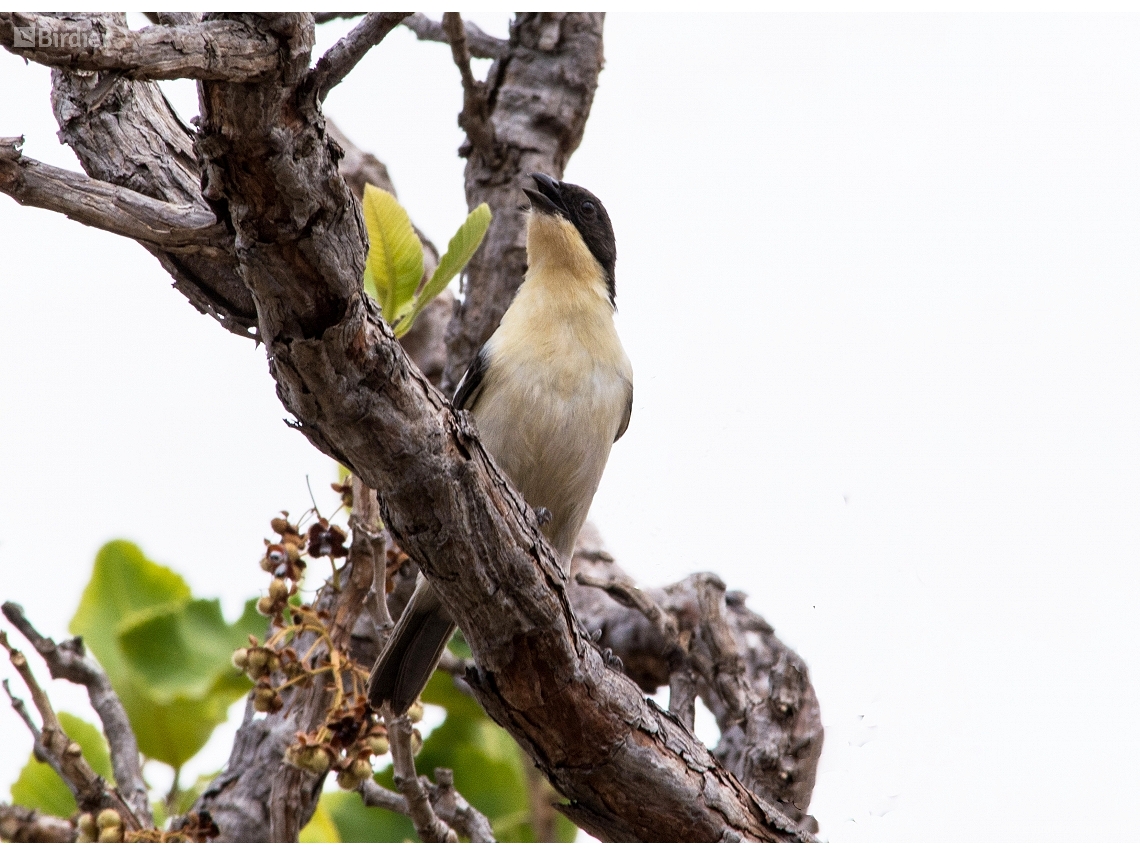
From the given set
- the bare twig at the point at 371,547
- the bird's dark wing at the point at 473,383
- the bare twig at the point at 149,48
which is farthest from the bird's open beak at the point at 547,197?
the bare twig at the point at 149,48

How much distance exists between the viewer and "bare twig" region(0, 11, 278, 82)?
191 cm

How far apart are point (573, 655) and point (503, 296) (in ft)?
11.2

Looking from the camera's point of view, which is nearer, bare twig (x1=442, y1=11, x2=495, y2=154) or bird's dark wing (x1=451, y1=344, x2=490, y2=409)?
bird's dark wing (x1=451, y1=344, x2=490, y2=409)

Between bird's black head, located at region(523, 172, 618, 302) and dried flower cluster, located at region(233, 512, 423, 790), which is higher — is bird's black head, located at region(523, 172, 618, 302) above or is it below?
above

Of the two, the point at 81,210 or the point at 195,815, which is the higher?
the point at 81,210

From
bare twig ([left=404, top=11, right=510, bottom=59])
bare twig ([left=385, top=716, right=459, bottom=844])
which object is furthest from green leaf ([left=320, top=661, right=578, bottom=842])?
bare twig ([left=404, top=11, right=510, bottom=59])

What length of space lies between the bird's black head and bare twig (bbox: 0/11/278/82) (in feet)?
11.0

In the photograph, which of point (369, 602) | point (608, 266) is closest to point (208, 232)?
point (369, 602)

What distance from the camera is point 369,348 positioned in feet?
9.14

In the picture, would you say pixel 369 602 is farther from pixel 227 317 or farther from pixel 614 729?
pixel 227 317

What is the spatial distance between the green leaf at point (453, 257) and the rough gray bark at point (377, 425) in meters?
0.88

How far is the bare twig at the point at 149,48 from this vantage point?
1.91 metres

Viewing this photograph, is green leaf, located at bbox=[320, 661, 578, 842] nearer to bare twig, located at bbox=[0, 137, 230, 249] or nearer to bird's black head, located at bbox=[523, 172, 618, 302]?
bird's black head, located at bbox=[523, 172, 618, 302]

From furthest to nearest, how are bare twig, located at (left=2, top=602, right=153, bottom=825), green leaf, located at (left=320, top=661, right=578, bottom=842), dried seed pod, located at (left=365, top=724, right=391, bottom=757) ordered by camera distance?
green leaf, located at (left=320, top=661, right=578, bottom=842) → bare twig, located at (left=2, top=602, right=153, bottom=825) → dried seed pod, located at (left=365, top=724, right=391, bottom=757)
